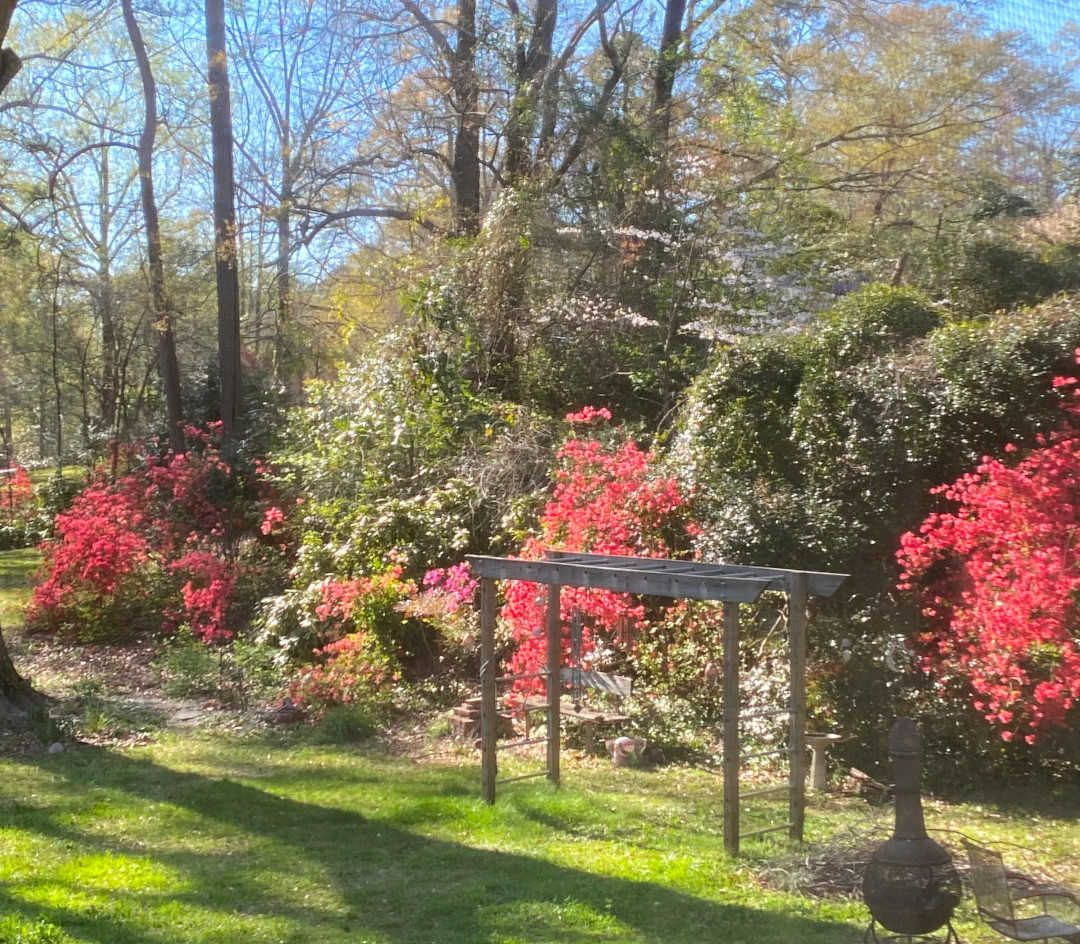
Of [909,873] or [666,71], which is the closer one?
[909,873]

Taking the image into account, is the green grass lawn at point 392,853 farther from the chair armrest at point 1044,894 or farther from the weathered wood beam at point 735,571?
the weathered wood beam at point 735,571

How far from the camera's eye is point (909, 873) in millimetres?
4027

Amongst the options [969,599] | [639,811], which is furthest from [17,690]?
[969,599]

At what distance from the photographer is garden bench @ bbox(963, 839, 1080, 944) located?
408 cm

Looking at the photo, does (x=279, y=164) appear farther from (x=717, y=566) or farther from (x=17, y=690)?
(x=717, y=566)

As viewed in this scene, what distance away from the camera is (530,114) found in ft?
53.0

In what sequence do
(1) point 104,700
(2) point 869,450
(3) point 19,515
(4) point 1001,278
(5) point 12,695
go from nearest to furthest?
(2) point 869,450, (5) point 12,695, (1) point 104,700, (4) point 1001,278, (3) point 19,515

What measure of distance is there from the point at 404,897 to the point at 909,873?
2608mm

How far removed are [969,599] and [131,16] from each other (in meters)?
18.6

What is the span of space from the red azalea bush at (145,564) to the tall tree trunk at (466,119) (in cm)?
642

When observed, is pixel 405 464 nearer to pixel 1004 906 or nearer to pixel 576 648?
pixel 576 648

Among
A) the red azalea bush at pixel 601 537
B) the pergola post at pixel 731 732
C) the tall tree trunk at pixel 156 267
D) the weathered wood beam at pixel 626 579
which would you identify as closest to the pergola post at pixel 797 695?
the weathered wood beam at pixel 626 579

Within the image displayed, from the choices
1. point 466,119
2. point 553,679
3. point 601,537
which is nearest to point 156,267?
point 466,119

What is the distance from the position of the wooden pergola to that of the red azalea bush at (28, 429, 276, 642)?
292 inches
